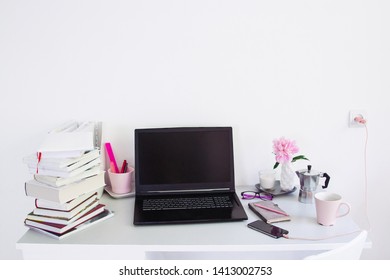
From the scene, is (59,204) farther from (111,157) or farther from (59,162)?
(111,157)

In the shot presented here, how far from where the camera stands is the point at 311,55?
150 centimetres

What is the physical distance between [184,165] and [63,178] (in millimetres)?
491

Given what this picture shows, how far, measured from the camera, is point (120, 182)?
1440 mm

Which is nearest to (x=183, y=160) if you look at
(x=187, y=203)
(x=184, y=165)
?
(x=184, y=165)

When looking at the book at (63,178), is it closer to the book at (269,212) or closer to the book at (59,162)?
the book at (59,162)

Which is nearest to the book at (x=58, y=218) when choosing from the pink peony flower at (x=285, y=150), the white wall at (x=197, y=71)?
the white wall at (x=197, y=71)

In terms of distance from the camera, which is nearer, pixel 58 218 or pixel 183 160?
pixel 58 218

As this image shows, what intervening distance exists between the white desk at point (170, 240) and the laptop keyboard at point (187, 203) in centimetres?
11

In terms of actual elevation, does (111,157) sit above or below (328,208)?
above

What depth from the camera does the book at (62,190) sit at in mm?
1126

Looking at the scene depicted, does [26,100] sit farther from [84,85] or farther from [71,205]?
[71,205]

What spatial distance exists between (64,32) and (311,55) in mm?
1038

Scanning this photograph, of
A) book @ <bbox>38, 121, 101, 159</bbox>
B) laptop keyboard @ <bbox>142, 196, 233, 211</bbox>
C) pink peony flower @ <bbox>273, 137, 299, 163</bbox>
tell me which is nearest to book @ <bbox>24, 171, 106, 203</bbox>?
book @ <bbox>38, 121, 101, 159</bbox>
